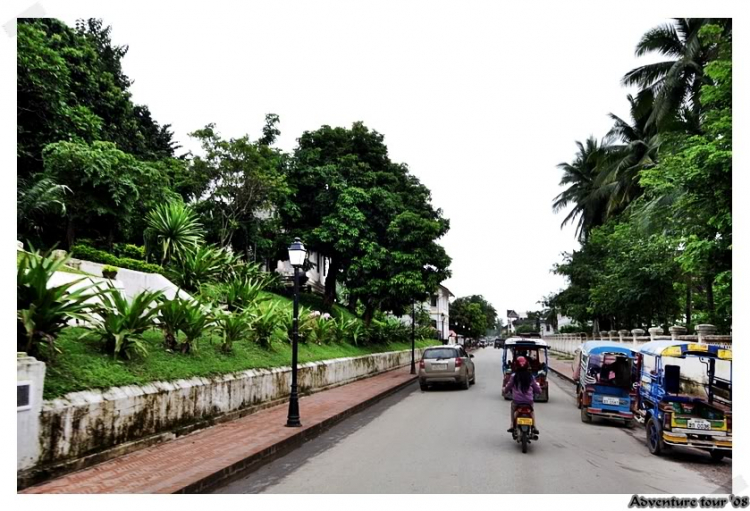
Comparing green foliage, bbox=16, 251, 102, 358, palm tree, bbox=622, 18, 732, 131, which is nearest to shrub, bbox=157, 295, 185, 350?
green foliage, bbox=16, 251, 102, 358

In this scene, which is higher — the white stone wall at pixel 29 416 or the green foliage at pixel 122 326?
the green foliage at pixel 122 326

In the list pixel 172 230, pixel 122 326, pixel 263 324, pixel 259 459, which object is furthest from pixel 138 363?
pixel 172 230

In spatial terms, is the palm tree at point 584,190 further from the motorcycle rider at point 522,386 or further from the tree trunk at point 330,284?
the motorcycle rider at point 522,386

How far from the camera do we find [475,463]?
26.2 feet

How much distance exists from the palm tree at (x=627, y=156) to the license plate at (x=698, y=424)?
1013 inches

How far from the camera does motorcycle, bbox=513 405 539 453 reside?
28.9ft

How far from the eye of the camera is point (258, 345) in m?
14.5

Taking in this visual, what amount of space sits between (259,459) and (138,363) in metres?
2.77

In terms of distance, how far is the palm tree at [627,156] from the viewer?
31.7m

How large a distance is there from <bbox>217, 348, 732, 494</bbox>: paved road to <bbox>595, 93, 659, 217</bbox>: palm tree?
2510 cm

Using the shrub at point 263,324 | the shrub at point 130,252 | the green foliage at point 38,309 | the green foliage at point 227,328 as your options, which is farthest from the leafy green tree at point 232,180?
the green foliage at point 38,309

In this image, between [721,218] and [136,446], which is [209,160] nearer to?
[136,446]

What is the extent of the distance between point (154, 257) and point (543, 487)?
18.1 m

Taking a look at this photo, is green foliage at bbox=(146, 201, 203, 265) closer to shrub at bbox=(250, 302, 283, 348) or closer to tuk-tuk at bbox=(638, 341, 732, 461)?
shrub at bbox=(250, 302, 283, 348)
